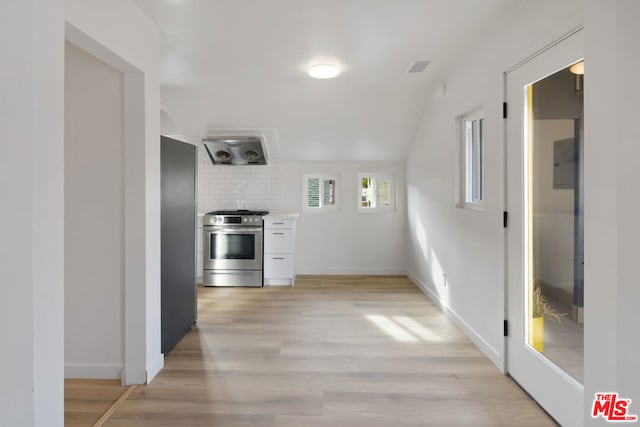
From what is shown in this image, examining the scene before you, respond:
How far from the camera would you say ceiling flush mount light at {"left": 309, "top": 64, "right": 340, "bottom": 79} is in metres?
3.60

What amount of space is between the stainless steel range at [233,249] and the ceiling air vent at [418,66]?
271 cm

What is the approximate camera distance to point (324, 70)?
3646mm

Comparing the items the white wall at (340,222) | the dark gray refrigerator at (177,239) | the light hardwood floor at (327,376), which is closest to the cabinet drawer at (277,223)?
the white wall at (340,222)

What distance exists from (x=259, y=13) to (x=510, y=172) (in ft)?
6.38

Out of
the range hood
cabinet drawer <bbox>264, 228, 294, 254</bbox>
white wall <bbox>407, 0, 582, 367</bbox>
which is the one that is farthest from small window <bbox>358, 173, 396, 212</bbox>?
the range hood

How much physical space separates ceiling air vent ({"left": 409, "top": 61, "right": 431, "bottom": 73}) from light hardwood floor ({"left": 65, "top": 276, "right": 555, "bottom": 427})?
243 cm

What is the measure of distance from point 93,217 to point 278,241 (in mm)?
2966

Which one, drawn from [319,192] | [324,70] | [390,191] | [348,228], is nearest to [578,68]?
[324,70]

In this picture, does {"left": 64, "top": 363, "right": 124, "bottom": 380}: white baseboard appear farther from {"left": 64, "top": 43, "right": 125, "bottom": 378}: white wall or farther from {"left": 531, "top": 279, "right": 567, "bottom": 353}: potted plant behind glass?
{"left": 531, "top": 279, "right": 567, "bottom": 353}: potted plant behind glass

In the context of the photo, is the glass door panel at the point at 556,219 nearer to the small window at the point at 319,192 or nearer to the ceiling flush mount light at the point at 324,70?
the ceiling flush mount light at the point at 324,70

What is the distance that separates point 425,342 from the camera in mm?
3283
